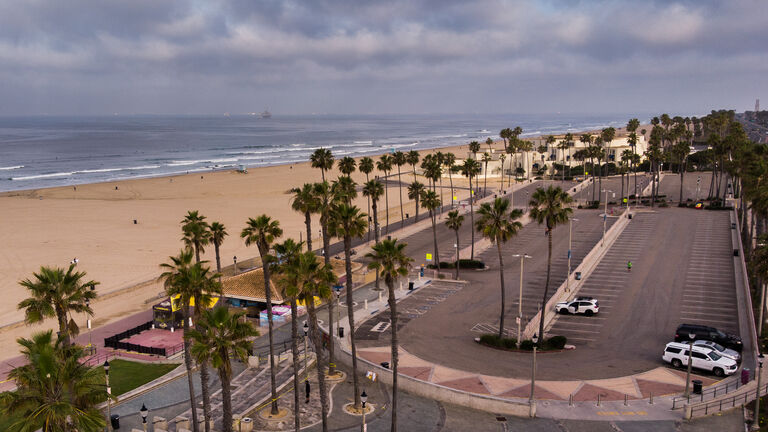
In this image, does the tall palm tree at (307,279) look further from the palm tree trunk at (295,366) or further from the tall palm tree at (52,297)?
the tall palm tree at (52,297)

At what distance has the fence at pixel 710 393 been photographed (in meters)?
28.5

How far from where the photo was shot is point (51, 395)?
621 inches

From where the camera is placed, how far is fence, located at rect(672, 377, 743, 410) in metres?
28.5

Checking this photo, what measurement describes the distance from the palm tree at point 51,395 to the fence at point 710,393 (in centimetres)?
2519

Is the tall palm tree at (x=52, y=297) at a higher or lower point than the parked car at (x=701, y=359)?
higher

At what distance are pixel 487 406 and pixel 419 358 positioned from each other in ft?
24.0

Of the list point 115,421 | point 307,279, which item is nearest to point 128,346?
point 115,421

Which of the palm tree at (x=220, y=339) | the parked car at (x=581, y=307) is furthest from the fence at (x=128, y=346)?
the parked car at (x=581, y=307)

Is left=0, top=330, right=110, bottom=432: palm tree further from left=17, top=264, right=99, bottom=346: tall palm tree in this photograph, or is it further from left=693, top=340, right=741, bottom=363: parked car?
left=693, top=340, right=741, bottom=363: parked car

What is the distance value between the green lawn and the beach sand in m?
8.95

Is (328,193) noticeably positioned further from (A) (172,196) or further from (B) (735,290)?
(A) (172,196)

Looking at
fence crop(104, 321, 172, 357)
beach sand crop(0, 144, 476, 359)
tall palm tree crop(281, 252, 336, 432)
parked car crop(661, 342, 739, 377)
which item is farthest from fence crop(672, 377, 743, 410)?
beach sand crop(0, 144, 476, 359)

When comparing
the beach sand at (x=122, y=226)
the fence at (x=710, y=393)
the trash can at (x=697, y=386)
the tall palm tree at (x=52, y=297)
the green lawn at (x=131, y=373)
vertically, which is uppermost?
the tall palm tree at (x=52, y=297)

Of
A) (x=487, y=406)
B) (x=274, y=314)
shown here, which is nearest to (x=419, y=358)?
(x=487, y=406)
